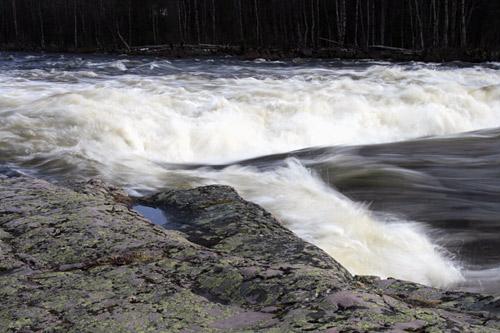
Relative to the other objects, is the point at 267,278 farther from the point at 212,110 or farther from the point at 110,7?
the point at 110,7

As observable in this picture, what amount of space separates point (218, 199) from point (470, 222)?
2.23m

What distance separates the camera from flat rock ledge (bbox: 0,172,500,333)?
1.72 m

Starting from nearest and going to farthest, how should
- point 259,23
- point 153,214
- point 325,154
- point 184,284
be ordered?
point 184,284 < point 153,214 < point 325,154 < point 259,23

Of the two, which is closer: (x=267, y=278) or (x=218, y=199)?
(x=267, y=278)

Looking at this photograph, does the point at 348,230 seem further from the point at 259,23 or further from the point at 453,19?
the point at 259,23

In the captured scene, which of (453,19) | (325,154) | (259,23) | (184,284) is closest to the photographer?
(184,284)

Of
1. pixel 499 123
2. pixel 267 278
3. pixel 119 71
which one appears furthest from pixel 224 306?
pixel 119 71

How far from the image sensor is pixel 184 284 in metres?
2.03

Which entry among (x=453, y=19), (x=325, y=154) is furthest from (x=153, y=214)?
(x=453, y=19)

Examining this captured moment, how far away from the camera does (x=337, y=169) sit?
590cm

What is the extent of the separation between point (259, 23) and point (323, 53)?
11.8 meters

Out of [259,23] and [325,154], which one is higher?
[259,23]

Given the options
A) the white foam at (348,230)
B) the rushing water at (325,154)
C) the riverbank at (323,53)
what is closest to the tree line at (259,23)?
the riverbank at (323,53)

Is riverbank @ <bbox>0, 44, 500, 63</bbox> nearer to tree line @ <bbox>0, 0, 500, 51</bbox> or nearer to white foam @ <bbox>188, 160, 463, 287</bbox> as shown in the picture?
tree line @ <bbox>0, 0, 500, 51</bbox>
